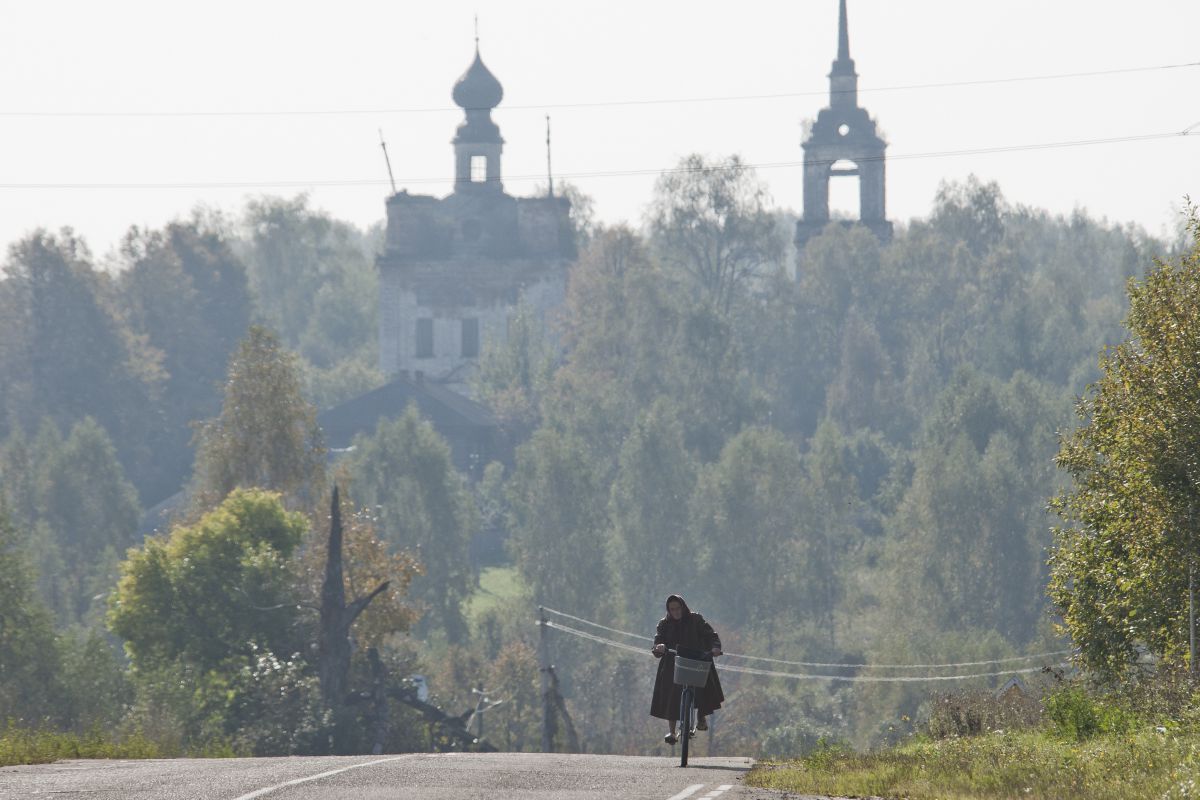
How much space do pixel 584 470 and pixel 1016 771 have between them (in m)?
74.7

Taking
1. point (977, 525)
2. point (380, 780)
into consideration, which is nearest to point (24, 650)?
point (380, 780)

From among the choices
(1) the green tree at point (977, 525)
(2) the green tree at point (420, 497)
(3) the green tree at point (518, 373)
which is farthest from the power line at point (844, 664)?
(3) the green tree at point (518, 373)

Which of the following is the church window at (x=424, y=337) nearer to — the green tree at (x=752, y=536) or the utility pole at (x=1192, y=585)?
the green tree at (x=752, y=536)

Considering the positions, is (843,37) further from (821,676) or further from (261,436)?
(261,436)

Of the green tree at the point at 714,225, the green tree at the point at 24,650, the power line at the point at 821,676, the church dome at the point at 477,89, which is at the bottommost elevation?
the power line at the point at 821,676

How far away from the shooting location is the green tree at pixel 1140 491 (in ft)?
75.6

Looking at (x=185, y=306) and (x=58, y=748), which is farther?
(x=185, y=306)

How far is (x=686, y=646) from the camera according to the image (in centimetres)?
1722

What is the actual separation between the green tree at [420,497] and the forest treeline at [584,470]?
0.69 ft

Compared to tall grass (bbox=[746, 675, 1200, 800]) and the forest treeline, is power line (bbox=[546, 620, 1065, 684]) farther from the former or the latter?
tall grass (bbox=[746, 675, 1200, 800])

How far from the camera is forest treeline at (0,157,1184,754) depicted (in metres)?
52.1

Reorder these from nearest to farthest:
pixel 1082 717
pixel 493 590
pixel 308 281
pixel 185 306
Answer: pixel 1082 717
pixel 493 590
pixel 185 306
pixel 308 281

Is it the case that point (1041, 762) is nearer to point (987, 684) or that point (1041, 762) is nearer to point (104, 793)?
point (104, 793)

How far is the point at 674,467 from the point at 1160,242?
1827 inches
